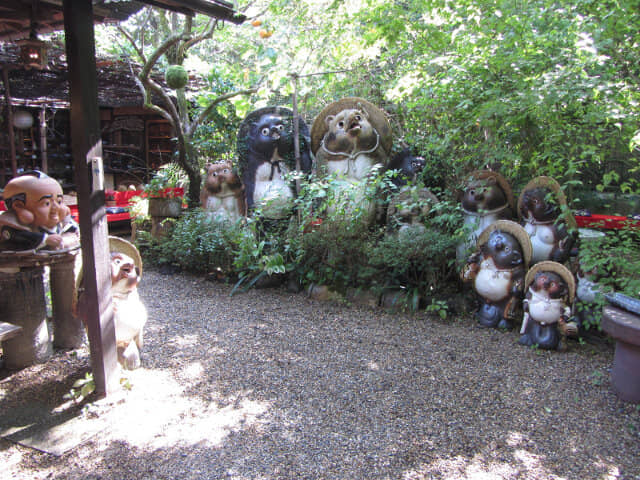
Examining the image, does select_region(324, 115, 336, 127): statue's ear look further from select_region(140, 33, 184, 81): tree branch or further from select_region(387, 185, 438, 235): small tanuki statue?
select_region(140, 33, 184, 81): tree branch

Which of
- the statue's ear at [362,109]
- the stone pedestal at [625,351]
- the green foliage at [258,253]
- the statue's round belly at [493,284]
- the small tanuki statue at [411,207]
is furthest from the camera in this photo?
the statue's ear at [362,109]

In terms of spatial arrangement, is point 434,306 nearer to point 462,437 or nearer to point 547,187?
point 547,187

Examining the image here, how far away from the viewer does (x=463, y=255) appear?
15.0ft

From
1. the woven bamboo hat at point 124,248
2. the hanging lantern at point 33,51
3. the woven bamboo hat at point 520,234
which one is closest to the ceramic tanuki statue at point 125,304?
the woven bamboo hat at point 124,248

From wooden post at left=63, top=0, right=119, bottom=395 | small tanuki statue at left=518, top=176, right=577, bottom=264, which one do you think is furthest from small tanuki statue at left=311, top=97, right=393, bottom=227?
wooden post at left=63, top=0, right=119, bottom=395

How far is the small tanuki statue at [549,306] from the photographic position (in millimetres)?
3603

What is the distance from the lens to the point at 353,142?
5504 millimetres

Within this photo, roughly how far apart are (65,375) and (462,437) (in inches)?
107

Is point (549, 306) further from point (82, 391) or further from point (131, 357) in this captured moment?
point (82, 391)

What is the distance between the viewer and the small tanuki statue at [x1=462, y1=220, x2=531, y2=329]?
157 inches

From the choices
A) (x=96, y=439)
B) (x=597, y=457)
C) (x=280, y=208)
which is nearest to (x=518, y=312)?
(x=597, y=457)

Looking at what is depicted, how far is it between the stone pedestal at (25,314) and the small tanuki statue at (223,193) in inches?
109

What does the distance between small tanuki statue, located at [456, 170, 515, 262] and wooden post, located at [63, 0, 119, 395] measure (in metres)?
A: 3.22

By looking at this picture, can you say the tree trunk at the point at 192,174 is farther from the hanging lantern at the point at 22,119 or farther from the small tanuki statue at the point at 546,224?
the hanging lantern at the point at 22,119
